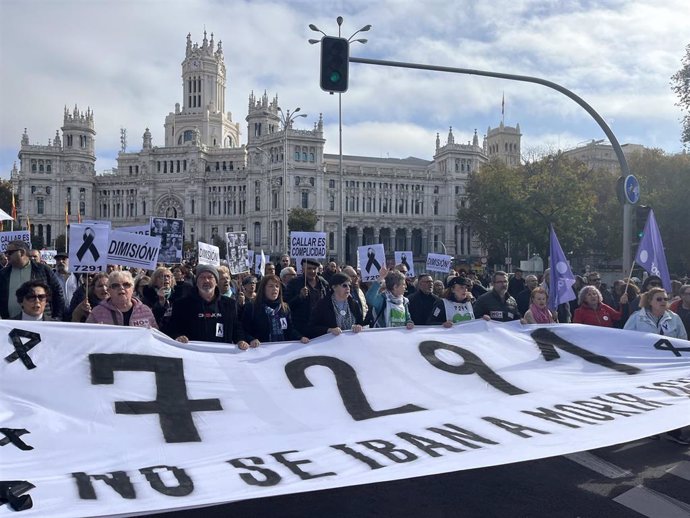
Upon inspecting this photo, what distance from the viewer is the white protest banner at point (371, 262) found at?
41.5 ft

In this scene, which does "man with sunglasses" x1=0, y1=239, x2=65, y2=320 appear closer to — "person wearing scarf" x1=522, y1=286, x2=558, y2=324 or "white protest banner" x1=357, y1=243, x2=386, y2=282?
"person wearing scarf" x1=522, y1=286, x2=558, y2=324

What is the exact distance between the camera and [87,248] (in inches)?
313

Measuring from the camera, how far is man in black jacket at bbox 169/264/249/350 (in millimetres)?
6281

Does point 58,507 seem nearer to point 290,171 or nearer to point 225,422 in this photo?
point 225,422

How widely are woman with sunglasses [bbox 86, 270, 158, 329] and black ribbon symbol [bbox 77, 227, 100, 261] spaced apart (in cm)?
189

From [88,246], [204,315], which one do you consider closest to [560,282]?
[204,315]

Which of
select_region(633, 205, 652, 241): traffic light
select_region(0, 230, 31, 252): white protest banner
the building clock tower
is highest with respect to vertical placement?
the building clock tower

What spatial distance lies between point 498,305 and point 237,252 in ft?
31.6

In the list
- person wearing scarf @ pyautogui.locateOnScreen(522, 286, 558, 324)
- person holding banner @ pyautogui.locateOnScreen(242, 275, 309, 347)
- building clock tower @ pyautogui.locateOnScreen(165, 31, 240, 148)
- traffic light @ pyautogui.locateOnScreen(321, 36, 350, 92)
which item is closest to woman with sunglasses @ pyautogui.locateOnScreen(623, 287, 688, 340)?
person wearing scarf @ pyautogui.locateOnScreen(522, 286, 558, 324)

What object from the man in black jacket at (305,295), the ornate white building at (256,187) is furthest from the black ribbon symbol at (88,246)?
the ornate white building at (256,187)

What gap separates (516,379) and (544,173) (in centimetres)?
4106

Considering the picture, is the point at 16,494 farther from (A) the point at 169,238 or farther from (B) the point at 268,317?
(A) the point at 169,238

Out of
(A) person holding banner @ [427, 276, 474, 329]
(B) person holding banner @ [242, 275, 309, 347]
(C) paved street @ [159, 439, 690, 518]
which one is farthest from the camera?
(A) person holding banner @ [427, 276, 474, 329]

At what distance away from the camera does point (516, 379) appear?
6527mm
